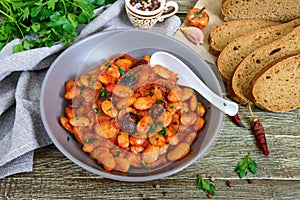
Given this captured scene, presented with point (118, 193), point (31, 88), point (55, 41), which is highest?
point (55, 41)

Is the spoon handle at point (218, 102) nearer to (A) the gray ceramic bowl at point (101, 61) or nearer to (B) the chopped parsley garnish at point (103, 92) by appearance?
(A) the gray ceramic bowl at point (101, 61)

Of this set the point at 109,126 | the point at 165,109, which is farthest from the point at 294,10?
the point at 109,126

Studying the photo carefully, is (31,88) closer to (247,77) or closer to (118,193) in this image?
(118,193)

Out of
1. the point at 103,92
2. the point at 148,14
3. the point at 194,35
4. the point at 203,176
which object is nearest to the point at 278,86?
the point at 194,35

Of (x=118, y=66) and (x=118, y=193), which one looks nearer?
(x=118, y=193)

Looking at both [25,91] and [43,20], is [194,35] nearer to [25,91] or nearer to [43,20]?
[43,20]

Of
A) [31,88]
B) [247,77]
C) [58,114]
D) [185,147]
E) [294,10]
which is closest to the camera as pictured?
[185,147]
